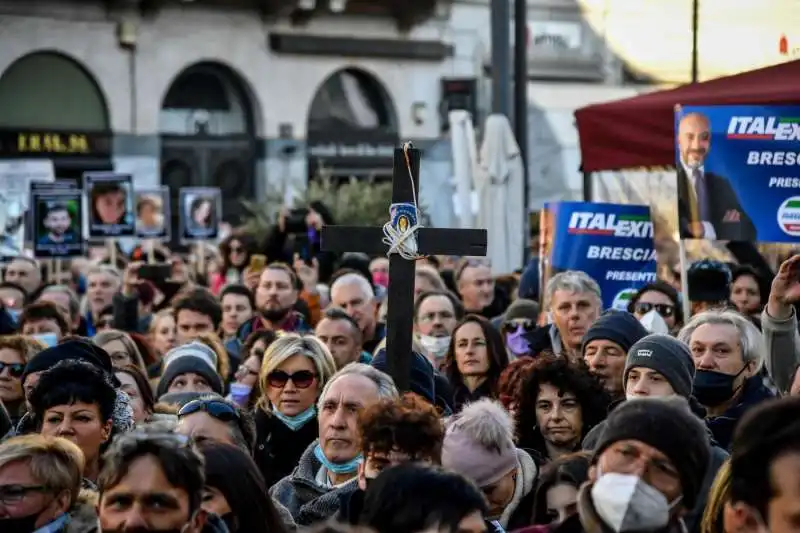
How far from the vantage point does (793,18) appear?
21.6m

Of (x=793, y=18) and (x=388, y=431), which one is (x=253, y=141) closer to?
(x=793, y=18)

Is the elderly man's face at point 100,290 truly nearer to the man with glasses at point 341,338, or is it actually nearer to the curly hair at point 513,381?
the man with glasses at point 341,338

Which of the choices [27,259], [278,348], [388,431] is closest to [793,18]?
[27,259]

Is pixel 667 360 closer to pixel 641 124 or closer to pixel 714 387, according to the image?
pixel 714 387

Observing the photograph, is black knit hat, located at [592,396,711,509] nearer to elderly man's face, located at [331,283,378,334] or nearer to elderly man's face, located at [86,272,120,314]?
elderly man's face, located at [331,283,378,334]

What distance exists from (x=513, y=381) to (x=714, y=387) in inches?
36.5

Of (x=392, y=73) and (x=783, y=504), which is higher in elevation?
(x=392, y=73)

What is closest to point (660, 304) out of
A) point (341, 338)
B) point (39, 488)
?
point (341, 338)

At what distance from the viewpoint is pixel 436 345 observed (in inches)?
446

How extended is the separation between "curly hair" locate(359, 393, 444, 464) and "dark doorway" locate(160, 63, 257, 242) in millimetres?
23641

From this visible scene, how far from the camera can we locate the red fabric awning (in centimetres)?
1125

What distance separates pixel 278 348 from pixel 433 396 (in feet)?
2.60

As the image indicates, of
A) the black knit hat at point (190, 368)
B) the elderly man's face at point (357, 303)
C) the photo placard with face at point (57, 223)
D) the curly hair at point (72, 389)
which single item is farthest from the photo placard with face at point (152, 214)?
the curly hair at point (72, 389)

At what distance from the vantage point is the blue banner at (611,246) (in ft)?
38.2
